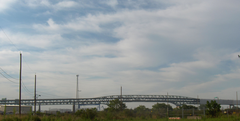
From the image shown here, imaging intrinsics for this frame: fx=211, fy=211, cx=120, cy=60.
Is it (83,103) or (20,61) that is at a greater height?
(20,61)

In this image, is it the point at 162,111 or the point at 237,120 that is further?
the point at 162,111

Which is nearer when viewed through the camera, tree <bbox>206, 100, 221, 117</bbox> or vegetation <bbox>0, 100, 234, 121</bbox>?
vegetation <bbox>0, 100, 234, 121</bbox>

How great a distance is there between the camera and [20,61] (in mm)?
36406

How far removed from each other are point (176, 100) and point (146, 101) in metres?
22.1

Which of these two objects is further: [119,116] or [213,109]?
[119,116]

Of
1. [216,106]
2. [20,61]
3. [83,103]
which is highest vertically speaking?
[20,61]

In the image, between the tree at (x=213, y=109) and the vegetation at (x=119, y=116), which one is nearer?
the vegetation at (x=119, y=116)

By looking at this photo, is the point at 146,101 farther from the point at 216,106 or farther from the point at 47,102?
the point at 216,106

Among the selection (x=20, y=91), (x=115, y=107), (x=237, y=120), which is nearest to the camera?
(x=237, y=120)

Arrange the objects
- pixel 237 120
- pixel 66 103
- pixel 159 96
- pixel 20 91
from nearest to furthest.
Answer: pixel 237 120, pixel 20 91, pixel 66 103, pixel 159 96

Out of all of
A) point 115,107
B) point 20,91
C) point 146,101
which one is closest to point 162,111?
point 115,107

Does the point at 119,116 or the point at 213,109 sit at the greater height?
the point at 213,109

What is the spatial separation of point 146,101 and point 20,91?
96.9 meters

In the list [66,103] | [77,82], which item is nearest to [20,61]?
[77,82]
